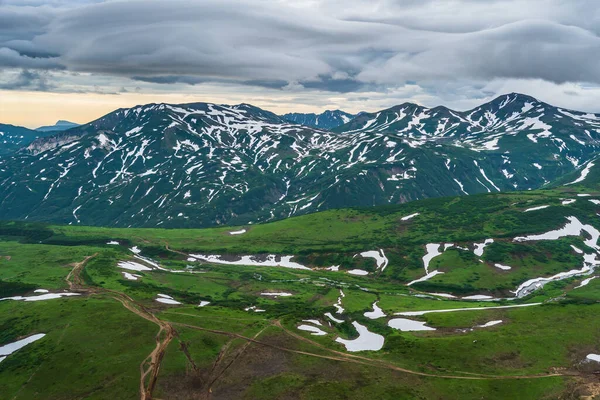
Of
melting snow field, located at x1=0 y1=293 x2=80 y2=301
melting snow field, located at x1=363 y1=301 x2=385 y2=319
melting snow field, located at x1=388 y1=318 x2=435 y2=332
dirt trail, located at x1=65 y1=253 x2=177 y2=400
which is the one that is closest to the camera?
dirt trail, located at x1=65 y1=253 x2=177 y2=400

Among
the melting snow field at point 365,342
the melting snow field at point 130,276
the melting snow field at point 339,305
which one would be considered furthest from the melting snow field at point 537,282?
the melting snow field at point 130,276

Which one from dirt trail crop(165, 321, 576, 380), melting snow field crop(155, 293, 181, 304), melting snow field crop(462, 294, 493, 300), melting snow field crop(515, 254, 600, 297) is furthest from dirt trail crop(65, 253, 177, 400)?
melting snow field crop(515, 254, 600, 297)

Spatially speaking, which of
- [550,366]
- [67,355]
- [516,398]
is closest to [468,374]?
[516,398]

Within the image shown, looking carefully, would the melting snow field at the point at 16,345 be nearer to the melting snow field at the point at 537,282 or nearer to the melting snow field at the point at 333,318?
the melting snow field at the point at 333,318

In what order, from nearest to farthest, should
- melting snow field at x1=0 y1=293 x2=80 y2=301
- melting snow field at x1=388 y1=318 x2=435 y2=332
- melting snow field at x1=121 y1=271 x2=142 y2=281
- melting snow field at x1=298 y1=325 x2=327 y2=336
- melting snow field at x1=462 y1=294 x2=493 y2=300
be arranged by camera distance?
melting snow field at x1=298 y1=325 x2=327 y2=336
melting snow field at x1=388 y1=318 x2=435 y2=332
melting snow field at x1=0 y1=293 x2=80 y2=301
melting snow field at x1=121 y1=271 x2=142 y2=281
melting snow field at x1=462 y1=294 x2=493 y2=300

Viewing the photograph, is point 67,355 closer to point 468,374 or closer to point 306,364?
point 306,364

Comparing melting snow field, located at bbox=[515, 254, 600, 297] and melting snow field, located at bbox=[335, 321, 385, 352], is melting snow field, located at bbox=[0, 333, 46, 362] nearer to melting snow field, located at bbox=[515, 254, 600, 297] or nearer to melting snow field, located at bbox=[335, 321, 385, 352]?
melting snow field, located at bbox=[335, 321, 385, 352]

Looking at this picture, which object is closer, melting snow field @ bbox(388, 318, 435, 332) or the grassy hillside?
the grassy hillside

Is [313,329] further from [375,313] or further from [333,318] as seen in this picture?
[375,313]
